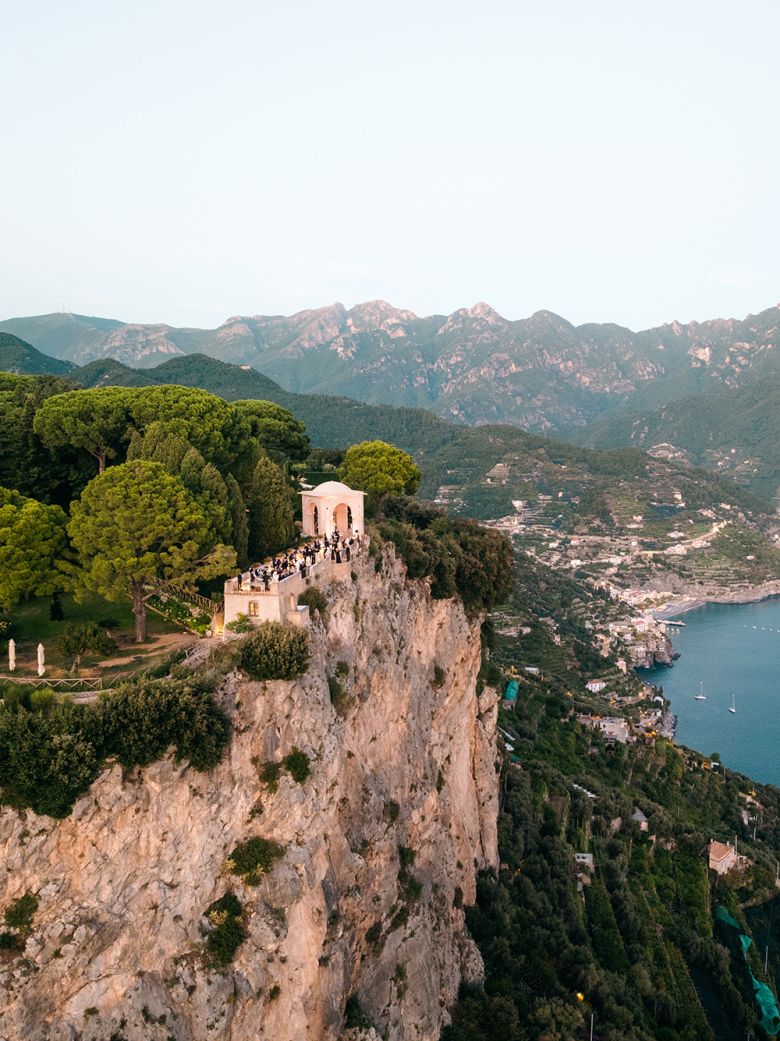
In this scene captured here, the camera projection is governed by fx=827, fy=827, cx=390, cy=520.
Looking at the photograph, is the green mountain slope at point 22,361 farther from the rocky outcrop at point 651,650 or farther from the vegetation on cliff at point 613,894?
the vegetation on cliff at point 613,894

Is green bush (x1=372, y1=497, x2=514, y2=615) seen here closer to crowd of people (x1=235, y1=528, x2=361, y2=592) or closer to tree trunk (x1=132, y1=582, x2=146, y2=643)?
crowd of people (x1=235, y1=528, x2=361, y2=592)

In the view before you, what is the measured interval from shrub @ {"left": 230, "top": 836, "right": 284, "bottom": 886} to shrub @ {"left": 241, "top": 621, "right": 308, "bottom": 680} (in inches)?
156

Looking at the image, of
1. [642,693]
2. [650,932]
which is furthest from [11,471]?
[642,693]

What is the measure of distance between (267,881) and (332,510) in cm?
1627

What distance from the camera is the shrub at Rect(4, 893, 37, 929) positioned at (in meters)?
16.9

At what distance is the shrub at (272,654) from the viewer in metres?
20.6

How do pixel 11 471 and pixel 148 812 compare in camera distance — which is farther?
pixel 11 471

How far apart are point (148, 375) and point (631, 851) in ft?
395

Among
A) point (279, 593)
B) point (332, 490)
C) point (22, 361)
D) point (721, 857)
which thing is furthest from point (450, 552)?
point (22, 361)

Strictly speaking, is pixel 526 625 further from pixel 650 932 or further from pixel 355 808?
pixel 355 808

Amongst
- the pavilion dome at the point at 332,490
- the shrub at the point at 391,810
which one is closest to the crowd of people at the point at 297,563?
the pavilion dome at the point at 332,490

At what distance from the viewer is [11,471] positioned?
3250cm

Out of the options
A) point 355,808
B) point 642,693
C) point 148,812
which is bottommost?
point 642,693

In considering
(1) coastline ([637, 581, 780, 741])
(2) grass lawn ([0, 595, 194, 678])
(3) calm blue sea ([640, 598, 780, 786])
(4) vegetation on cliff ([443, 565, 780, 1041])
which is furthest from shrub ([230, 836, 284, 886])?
(1) coastline ([637, 581, 780, 741])
